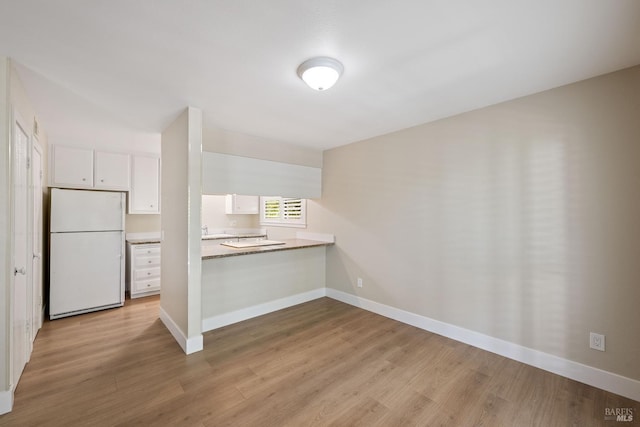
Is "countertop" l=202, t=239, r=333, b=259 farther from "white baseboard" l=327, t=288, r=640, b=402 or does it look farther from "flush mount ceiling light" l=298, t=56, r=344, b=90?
"flush mount ceiling light" l=298, t=56, r=344, b=90

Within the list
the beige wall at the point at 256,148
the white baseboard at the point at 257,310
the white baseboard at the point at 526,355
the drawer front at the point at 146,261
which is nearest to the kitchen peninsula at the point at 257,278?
the white baseboard at the point at 257,310

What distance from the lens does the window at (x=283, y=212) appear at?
4.68m

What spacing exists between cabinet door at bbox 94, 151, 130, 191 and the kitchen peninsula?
1.88 meters

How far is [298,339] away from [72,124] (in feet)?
11.6

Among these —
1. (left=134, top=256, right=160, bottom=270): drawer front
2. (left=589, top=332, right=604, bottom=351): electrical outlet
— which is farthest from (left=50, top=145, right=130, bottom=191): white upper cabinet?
(left=589, top=332, right=604, bottom=351): electrical outlet

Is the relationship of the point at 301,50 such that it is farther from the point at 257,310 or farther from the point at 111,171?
the point at 111,171

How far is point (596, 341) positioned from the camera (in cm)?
209

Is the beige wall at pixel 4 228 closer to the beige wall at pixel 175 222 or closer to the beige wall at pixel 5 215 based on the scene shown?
the beige wall at pixel 5 215

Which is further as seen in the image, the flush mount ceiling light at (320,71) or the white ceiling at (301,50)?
the flush mount ceiling light at (320,71)

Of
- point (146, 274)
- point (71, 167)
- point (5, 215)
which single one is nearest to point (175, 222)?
point (5, 215)

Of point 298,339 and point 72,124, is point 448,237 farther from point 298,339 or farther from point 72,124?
point 72,124

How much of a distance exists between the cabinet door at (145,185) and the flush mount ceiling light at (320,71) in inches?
143

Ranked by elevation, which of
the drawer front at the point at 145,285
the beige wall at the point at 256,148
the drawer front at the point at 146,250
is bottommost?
the drawer front at the point at 145,285

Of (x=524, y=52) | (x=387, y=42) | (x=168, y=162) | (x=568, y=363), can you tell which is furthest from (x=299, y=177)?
(x=568, y=363)
